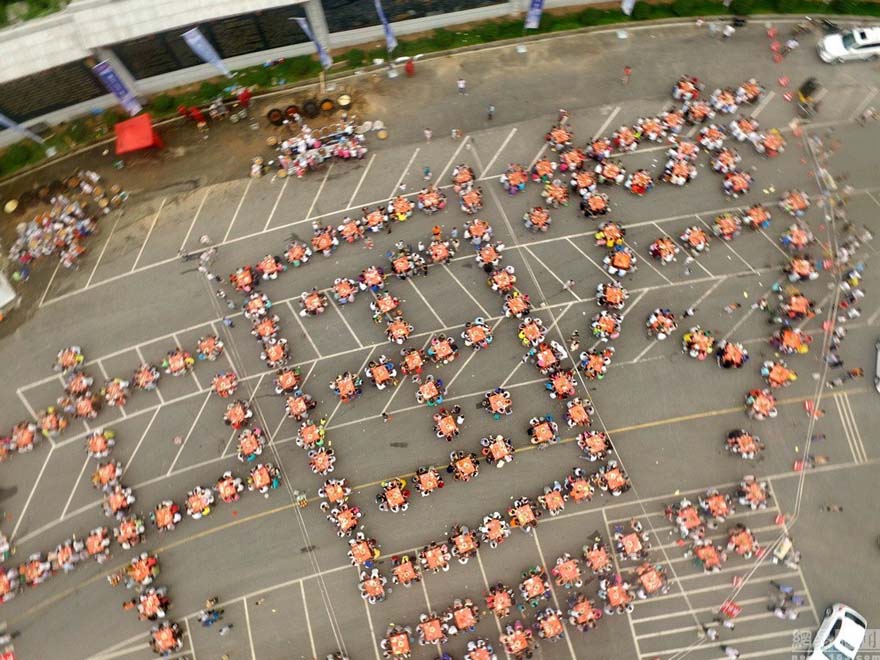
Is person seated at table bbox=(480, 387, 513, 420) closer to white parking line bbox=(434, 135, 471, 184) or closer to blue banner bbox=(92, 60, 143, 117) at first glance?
white parking line bbox=(434, 135, 471, 184)

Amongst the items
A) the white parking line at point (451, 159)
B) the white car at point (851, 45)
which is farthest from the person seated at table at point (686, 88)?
the white parking line at point (451, 159)

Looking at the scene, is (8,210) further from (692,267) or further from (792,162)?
(792,162)

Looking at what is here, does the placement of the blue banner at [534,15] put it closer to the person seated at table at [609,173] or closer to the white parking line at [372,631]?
the person seated at table at [609,173]

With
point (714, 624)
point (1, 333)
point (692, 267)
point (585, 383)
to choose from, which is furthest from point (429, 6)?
point (714, 624)

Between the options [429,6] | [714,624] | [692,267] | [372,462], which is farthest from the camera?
[429,6]

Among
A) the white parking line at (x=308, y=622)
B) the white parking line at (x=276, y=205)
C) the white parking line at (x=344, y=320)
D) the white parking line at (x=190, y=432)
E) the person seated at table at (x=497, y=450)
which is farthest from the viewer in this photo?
the white parking line at (x=276, y=205)

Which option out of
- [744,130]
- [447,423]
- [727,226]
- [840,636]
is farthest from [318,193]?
[840,636]
